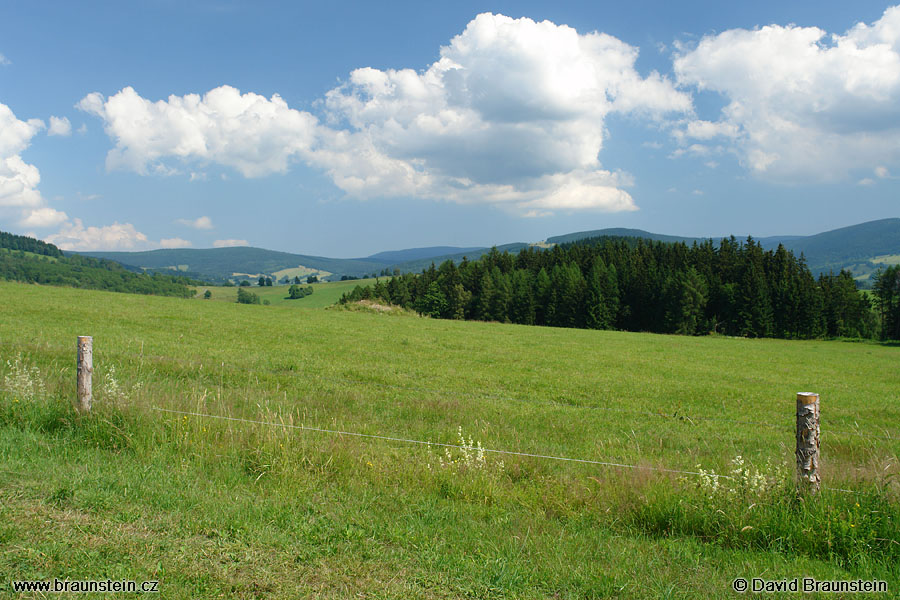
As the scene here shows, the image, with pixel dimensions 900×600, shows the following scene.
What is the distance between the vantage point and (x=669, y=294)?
242 ft

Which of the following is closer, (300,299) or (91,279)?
(91,279)

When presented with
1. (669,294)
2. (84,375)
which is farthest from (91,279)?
(84,375)

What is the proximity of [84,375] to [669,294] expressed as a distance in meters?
76.3

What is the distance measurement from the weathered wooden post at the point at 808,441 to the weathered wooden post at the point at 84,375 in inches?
351

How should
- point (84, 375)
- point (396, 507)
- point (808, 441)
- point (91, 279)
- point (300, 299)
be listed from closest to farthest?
point (808, 441) → point (396, 507) → point (84, 375) → point (91, 279) → point (300, 299)

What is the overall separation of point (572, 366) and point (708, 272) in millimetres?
64018

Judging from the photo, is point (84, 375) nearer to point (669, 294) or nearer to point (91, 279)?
point (669, 294)

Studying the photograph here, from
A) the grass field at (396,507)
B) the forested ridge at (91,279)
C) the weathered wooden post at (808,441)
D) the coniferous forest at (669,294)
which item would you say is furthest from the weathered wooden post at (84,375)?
the forested ridge at (91,279)

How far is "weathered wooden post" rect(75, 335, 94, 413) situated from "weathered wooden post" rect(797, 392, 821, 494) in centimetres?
892

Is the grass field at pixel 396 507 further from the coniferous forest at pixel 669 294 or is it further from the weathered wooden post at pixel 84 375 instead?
the coniferous forest at pixel 669 294

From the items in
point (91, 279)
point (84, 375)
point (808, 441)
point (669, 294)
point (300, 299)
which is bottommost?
point (300, 299)

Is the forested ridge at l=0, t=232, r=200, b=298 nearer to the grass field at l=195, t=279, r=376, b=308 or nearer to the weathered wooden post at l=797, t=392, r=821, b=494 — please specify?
the grass field at l=195, t=279, r=376, b=308

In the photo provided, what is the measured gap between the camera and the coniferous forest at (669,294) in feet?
234

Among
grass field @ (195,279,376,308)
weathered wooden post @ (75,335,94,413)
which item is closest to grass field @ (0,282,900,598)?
weathered wooden post @ (75,335,94,413)
